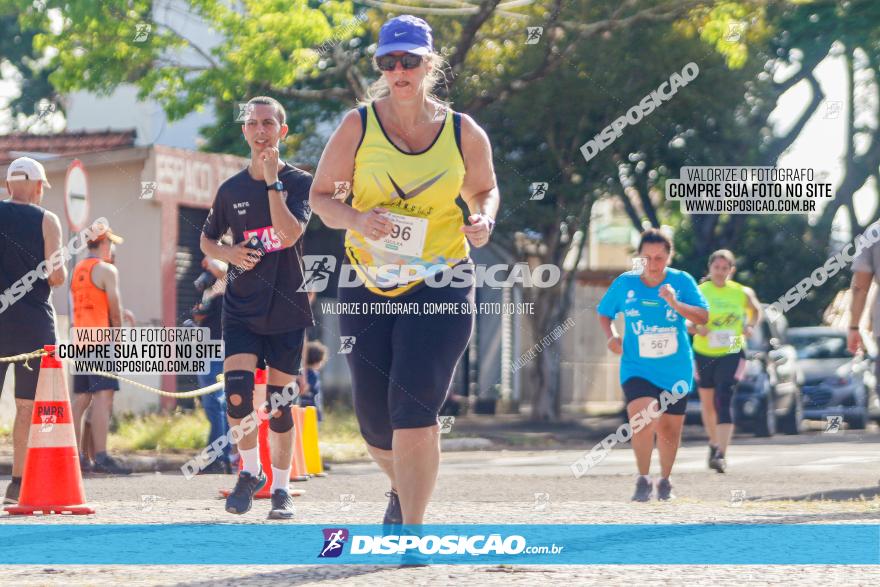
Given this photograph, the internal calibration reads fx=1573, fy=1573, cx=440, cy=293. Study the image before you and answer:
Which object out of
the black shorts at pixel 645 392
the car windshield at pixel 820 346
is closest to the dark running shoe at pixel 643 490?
the black shorts at pixel 645 392

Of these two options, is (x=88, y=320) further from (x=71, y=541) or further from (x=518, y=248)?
(x=518, y=248)

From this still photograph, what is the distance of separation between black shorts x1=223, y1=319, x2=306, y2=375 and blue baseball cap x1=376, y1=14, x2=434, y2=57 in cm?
258

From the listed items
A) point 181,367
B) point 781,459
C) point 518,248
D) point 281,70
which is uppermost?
point 281,70

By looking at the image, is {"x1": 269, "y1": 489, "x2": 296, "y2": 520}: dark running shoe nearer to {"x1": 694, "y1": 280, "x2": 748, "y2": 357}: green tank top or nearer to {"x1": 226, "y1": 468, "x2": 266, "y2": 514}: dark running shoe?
{"x1": 226, "y1": 468, "x2": 266, "y2": 514}: dark running shoe

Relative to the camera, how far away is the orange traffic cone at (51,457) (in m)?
8.41

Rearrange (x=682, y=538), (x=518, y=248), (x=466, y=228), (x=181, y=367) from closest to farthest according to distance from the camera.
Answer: (x=466, y=228), (x=682, y=538), (x=181, y=367), (x=518, y=248)

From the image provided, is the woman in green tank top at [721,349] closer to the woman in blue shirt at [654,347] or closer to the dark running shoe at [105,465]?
the woman in blue shirt at [654,347]

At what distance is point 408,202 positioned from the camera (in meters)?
5.94

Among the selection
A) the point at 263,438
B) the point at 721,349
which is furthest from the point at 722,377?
the point at 263,438

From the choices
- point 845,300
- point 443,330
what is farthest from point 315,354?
point 845,300

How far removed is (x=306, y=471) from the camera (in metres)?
12.4

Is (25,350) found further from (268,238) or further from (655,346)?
(655,346)

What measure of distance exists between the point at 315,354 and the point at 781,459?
4.97 meters

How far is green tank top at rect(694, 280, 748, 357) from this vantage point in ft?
45.0
